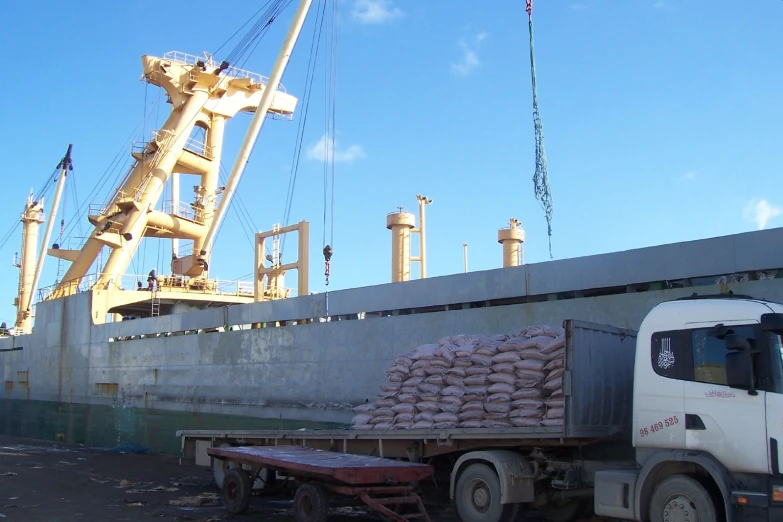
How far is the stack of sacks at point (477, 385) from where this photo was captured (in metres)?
7.91

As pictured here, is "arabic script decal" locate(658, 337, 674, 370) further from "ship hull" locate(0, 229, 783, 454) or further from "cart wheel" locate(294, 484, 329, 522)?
"cart wheel" locate(294, 484, 329, 522)

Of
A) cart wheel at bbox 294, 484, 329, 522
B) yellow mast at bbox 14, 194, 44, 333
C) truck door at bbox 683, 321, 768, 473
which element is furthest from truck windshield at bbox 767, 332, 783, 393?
yellow mast at bbox 14, 194, 44, 333

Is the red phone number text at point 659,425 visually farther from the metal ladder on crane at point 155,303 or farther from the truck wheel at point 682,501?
the metal ladder on crane at point 155,303

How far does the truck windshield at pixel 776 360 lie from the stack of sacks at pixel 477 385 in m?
2.17

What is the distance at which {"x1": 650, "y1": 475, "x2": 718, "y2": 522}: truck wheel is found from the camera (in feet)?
19.6

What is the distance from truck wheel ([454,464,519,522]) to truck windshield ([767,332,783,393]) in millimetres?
3030

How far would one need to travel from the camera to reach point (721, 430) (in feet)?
20.1

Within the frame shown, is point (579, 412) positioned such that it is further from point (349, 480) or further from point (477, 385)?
point (349, 480)

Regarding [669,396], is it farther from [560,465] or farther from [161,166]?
[161,166]

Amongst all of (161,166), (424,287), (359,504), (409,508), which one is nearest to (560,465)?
(409,508)

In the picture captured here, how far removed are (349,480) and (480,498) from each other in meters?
1.47

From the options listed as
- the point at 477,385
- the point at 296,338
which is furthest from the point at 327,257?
the point at 477,385

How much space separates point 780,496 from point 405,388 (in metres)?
4.74

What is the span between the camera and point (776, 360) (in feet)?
19.4
